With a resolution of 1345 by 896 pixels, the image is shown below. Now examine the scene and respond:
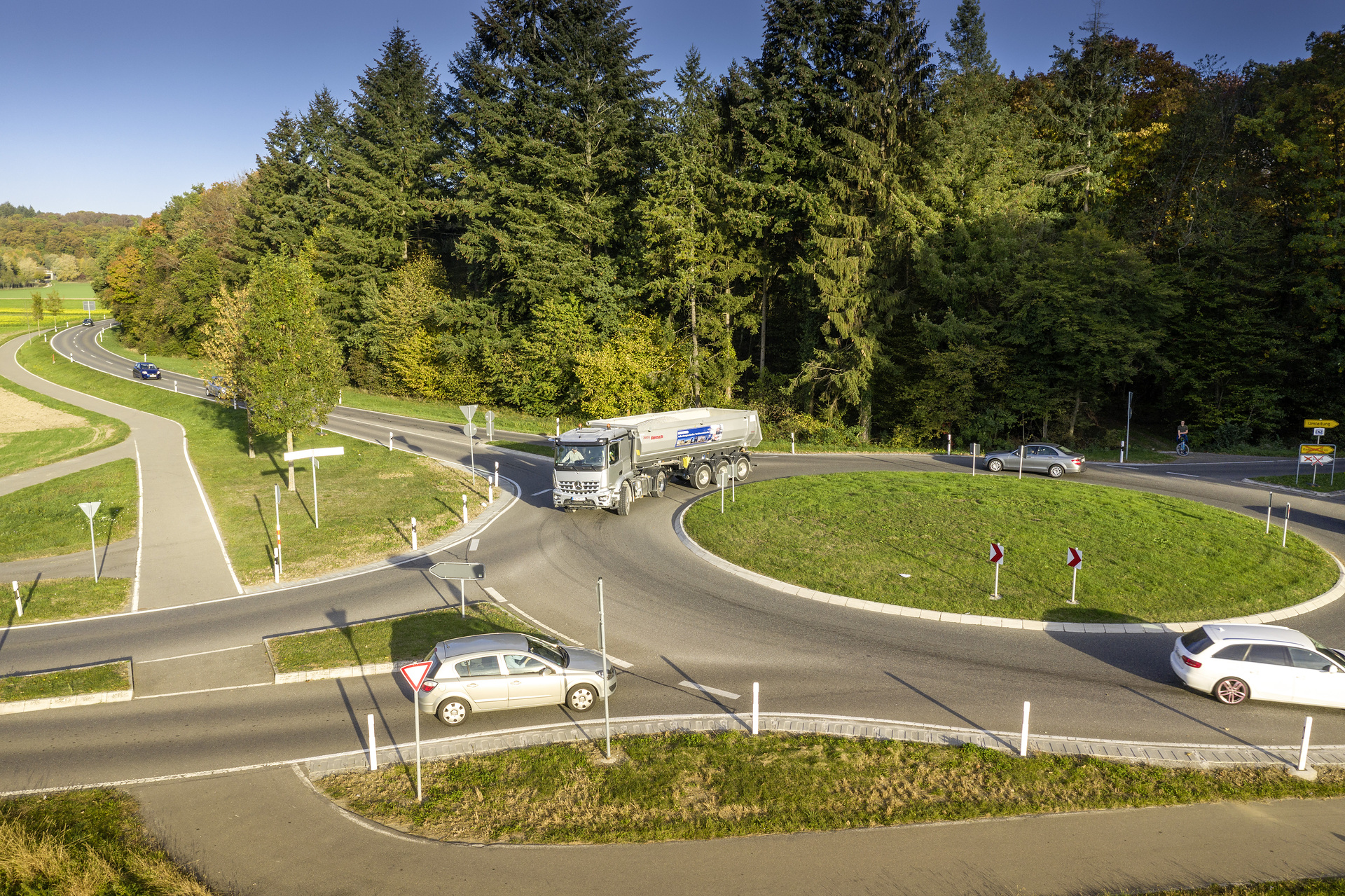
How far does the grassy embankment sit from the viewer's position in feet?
75.7

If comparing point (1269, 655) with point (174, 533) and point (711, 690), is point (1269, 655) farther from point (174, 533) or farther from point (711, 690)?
point (174, 533)

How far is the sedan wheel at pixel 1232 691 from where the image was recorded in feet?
43.8

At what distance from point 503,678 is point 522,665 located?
0.38 meters

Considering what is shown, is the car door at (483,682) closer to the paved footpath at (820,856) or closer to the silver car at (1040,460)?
the paved footpath at (820,856)

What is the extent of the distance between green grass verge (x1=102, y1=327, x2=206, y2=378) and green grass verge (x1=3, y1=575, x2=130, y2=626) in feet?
191

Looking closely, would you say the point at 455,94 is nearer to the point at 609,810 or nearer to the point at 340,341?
the point at 340,341

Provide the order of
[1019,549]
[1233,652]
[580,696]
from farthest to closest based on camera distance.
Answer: [1019,549] < [580,696] < [1233,652]

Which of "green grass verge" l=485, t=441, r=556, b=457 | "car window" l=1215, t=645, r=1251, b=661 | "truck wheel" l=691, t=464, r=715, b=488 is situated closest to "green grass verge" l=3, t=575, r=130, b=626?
"truck wheel" l=691, t=464, r=715, b=488

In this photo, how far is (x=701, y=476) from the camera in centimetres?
3066

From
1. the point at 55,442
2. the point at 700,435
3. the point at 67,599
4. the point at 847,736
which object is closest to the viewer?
the point at 847,736

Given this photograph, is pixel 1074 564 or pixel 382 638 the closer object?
pixel 382 638

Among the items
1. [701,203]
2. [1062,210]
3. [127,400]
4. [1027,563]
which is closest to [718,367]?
[701,203]

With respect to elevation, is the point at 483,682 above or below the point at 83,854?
above

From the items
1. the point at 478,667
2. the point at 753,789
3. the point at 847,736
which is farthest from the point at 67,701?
the point at 847,736
